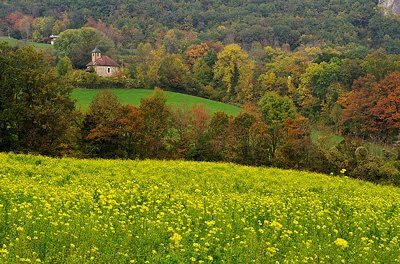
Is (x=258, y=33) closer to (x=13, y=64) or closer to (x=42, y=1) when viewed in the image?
(x=42, y=1)

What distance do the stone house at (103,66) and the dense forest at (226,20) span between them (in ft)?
126

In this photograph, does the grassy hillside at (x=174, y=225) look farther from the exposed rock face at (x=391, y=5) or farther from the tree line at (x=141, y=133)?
the exposed rock face at (x=391, y=5)

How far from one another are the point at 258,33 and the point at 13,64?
119953 mm

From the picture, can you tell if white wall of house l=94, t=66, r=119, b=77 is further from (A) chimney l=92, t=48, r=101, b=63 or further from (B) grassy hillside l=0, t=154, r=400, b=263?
(B) grassy hillside l=0, t=154, r=400, b=263

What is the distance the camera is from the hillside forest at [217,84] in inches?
1391

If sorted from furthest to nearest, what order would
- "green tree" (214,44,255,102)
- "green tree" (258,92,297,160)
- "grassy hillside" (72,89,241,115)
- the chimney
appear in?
the chimney → "green tree" (214,44,255,102) → "grassy hillside" (72,89,241,115) → "green tree" (258,92,297,160)

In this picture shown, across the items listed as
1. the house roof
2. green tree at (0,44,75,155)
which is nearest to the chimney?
the house roof

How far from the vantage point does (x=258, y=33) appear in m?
148

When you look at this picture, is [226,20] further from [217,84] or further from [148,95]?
[148,95]

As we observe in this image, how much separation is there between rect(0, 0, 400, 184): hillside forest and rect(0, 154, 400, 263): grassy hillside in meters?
18.3

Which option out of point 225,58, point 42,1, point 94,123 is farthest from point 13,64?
point 42,1

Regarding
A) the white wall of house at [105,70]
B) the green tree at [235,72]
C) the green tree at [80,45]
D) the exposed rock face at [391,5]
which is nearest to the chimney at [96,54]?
the green tree at [80,45]

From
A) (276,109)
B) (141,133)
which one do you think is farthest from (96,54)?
(141,133)

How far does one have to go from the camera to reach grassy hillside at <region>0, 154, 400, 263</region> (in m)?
7.92
